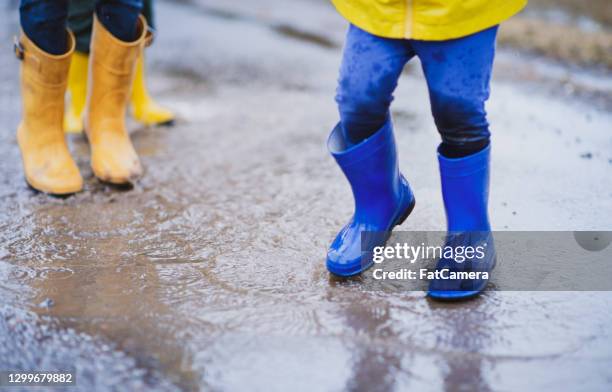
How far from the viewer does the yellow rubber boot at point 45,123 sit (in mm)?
2342

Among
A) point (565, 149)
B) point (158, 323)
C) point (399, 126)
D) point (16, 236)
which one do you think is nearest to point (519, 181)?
point (565, 149)

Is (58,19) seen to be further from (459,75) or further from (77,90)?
(459,75)

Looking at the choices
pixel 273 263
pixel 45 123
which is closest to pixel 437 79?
pixel 273 263

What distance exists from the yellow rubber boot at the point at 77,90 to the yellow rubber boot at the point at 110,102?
0.41m

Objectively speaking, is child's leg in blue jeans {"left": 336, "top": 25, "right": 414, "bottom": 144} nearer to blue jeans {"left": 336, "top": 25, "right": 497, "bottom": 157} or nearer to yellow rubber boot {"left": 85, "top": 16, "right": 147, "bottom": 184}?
blue jeans {"left": 336, "top": 25, "right": 497, "bottom": 157}

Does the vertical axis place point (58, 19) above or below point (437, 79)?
below

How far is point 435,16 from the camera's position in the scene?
1556 millimetres

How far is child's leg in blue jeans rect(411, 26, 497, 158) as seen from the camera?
162cm

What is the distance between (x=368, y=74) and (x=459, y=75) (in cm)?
22

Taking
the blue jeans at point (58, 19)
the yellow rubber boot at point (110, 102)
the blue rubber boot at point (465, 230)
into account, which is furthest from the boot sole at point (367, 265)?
the blue jeans at point (58, 19)

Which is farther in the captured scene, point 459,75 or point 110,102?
point 110,102

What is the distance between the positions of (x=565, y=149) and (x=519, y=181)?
43 centimetres

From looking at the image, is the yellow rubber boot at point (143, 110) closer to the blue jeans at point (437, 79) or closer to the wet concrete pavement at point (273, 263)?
the wet concrete pavement at point (273, 263)

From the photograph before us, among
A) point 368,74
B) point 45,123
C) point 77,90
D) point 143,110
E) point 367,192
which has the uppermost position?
point 368,74
